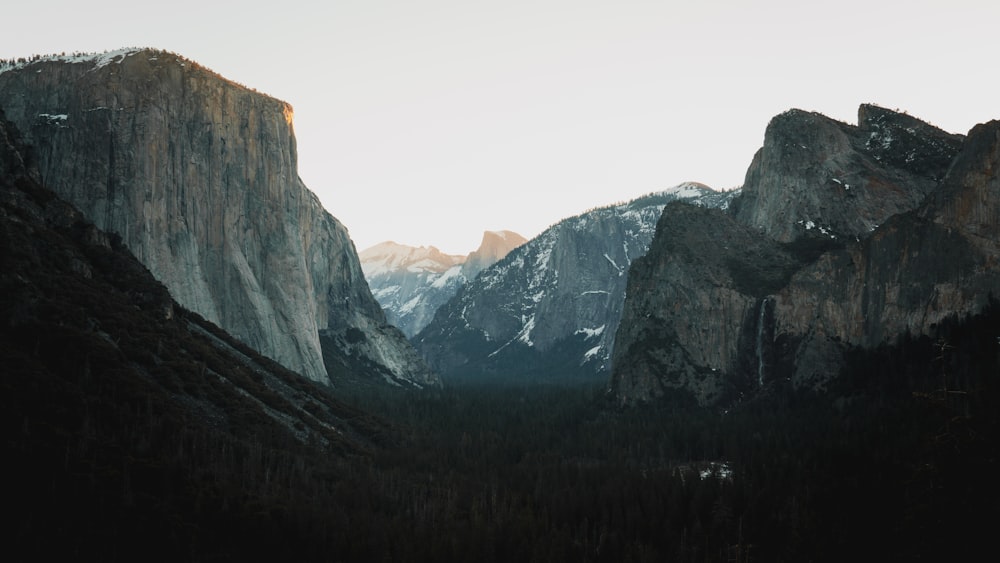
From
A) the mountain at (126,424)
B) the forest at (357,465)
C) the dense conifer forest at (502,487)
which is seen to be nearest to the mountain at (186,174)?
the mountain at (126,424)

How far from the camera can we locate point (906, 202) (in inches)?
7082

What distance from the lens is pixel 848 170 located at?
185875 millimetres

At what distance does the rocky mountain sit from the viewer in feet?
456

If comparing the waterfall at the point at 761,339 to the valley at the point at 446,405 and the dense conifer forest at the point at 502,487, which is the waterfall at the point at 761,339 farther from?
the dense conifer forest at the point at 502,487

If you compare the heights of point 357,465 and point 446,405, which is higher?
point 446,405

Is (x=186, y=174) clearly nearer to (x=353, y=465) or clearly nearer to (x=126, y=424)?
(x=353, y=465)

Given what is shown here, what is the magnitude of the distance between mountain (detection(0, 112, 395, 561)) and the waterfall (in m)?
88.8

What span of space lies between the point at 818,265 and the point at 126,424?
134935 millimetres

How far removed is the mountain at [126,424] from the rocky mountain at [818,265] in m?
87.3

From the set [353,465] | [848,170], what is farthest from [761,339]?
[353,465]

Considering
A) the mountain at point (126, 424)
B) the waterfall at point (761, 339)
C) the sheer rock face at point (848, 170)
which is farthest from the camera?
the sheer rock face at point (848, 170)

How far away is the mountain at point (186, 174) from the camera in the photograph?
136500mm

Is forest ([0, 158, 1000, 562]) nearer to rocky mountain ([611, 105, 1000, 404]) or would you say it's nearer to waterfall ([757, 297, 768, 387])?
rocky mountain ([611, 105, 1000, 404])

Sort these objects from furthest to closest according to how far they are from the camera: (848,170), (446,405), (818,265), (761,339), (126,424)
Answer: (446,405), (848,170), (761,339), (818,265), (126,424)
